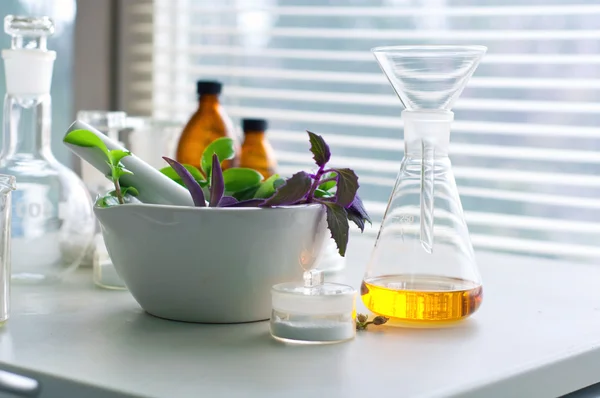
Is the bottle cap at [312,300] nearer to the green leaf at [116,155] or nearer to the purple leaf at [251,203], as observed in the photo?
the purple leaf at [251,203]

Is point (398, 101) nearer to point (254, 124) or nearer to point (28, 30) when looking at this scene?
point (254, 124)

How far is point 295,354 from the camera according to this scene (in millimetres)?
666

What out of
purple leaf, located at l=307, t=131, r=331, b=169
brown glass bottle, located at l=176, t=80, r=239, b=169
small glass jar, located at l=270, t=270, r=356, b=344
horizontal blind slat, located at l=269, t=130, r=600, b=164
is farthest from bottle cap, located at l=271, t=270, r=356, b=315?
horizontal blind slat, located at l=269, t=130, r=600, b=164

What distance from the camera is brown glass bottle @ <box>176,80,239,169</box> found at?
1.22 m

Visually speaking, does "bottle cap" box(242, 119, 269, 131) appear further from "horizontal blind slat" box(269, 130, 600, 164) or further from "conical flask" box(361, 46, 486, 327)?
"horizontal blind slat" box(269, 130, 600, 164)

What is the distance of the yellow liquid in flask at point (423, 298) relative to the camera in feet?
2.47

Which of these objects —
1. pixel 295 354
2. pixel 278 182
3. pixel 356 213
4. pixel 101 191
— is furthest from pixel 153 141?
pixel 295 354

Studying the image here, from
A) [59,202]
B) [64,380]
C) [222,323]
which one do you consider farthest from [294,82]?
[64,380]

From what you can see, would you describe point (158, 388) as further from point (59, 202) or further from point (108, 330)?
point (59, 202)

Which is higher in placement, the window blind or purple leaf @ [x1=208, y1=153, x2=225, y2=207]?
the window blind

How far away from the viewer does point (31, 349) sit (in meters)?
0.67

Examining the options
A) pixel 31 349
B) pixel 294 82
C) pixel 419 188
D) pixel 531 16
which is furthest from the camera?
pixel 294 82

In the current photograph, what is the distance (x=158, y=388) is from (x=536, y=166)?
159cm

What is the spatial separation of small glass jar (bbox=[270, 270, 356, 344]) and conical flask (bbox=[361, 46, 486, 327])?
0.07 m
